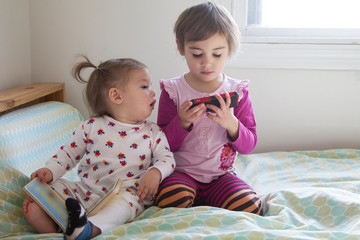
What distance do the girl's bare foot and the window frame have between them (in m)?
1.13

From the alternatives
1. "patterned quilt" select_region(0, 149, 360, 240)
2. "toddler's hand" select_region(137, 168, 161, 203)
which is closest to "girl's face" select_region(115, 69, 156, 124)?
"toddler's hand" select_region(137, 168, 161, 203)

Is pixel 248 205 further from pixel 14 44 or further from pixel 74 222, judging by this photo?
pixel 14 44

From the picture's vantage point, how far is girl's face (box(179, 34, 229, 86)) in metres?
1.31

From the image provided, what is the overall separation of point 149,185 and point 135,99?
0.29 metres

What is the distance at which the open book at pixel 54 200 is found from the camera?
1.09 meters

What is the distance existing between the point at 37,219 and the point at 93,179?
235 millimetres

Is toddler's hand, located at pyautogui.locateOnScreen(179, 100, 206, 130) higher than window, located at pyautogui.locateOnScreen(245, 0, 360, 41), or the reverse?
window, located at pyautogui.locateOnScreen(245, 0, 360, 41)

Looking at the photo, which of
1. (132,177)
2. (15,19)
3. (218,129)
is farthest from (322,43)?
(15,19)

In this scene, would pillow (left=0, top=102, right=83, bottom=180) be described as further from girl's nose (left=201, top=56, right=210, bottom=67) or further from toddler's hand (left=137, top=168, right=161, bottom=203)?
girl's nose (left=201, top=56, right=210, bottom=67)

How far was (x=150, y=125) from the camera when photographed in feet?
4.53

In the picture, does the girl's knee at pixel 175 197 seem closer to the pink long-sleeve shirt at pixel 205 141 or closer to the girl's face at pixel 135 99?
the pink long-sleeve shirt at pixel 205 141

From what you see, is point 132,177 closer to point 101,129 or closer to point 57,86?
point 101,129

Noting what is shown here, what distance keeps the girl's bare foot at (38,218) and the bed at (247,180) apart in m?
0.03

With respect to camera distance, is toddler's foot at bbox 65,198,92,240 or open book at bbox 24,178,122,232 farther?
open book at bbox 24,178,122,232
